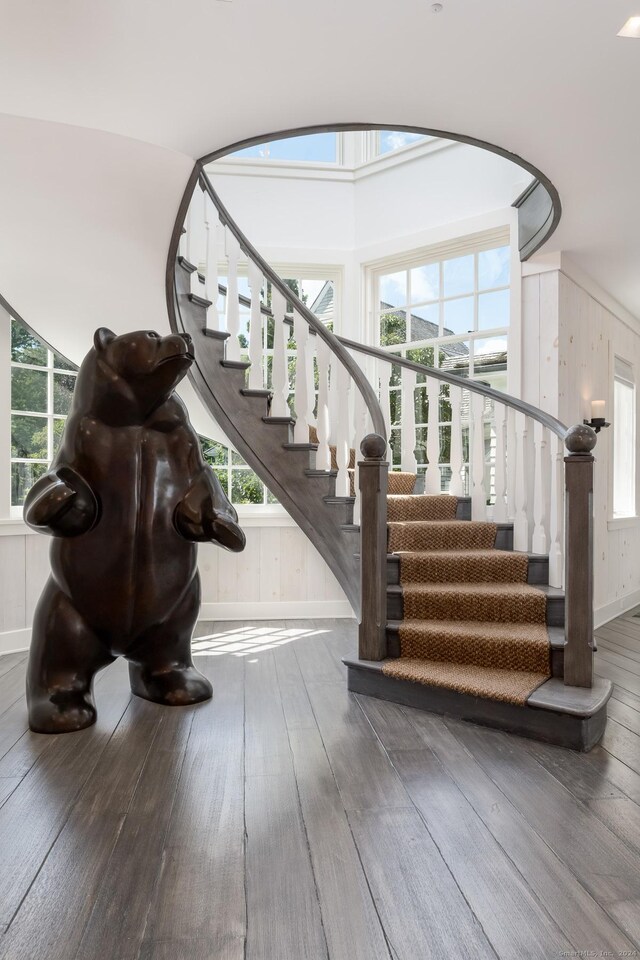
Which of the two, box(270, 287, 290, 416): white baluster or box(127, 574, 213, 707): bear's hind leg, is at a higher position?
box(270, 287, 290, 416): white baluster

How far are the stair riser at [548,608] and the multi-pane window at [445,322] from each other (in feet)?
5.48

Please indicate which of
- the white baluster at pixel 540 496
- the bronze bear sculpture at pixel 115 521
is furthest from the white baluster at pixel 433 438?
the bronze bear sculpture at pixel 115 521

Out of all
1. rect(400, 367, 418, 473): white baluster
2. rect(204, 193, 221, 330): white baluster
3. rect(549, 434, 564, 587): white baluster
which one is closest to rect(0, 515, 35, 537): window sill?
rect(204, 193, 221, 330): white baluster

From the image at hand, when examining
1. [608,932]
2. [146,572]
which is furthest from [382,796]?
[146,572]

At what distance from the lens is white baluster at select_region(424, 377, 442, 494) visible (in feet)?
13.0

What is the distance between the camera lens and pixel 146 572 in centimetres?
236

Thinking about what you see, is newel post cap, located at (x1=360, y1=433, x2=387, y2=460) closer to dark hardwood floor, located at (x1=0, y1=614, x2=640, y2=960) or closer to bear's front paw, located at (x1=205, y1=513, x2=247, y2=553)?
bear's front paw, located at (x1=205, y1=513, x2=247, y2=553)

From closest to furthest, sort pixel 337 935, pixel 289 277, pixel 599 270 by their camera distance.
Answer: pixel 337 935, pixel 599 270, pixel 289 277

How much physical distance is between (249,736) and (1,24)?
8.14 ft

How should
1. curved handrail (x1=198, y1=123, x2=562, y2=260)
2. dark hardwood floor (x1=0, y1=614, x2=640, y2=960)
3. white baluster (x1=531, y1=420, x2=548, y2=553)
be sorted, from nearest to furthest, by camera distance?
dark hardwood floor (x1=0, y1=614, x2=640, y2=960) < curved handrail (x1=198, y1=123, x2=562, y2=260) < white baluster (x1=531, y1=420, x2=548, y2=553)

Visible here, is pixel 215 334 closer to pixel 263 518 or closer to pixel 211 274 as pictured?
pixel 211 274

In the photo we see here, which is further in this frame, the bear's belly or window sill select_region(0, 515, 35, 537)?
window sill select_region(0, 515, 35, 537)

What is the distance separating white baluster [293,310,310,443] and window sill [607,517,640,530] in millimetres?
2569

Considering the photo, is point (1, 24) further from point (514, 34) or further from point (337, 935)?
point (337, 935)
